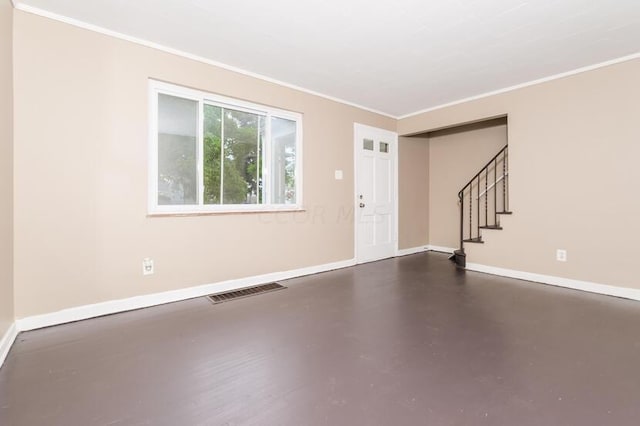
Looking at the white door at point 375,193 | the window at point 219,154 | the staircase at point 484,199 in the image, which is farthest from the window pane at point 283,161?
the staircase at point 484,199

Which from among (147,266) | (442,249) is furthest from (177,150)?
(442,249)

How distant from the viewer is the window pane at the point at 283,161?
3.87 m

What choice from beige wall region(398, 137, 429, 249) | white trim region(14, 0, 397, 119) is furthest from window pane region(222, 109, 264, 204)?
beige wall region(398, 137, 429, 249)

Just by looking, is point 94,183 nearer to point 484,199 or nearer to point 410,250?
point 410,250

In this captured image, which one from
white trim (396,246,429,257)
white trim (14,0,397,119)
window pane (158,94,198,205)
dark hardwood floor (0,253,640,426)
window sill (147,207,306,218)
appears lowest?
dark hardwood floor (0,253,640,426)

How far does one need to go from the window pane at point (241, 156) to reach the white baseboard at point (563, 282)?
11.1 feet

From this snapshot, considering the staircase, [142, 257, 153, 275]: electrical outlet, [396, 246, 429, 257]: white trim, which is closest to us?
[142, 257, 153, 275]: electrical outlet

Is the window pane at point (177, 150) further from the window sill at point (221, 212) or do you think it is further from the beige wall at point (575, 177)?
the beige wall at point (575, 177)

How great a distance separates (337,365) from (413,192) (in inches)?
175

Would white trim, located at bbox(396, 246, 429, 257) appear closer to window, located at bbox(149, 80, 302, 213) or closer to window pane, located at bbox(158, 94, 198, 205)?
window, located at bbox(149, 80, 302, 213)

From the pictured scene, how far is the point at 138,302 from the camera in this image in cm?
282

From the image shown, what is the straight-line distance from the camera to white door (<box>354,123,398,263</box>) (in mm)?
4812

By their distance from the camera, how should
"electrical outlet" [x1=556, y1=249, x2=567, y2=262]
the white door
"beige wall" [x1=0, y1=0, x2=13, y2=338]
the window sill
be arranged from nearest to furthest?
"beige wall" [x1=0, y1=0, x2=13, y2=338], the window sill, "electrical outlet" [x1=556, y1=249, x2=567, y2=262], the white door

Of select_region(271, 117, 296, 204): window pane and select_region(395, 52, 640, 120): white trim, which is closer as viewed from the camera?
select_region(395, 52, 640, 120): white trim
